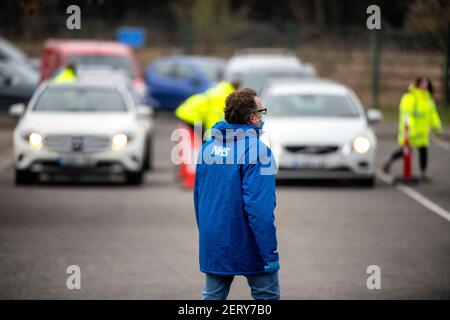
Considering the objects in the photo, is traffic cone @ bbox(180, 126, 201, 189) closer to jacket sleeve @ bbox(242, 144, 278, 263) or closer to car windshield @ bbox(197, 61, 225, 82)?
jacket sleeve @ bbox(242, 144, 278, 263)

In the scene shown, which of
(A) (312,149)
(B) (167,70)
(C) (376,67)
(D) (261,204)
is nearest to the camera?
(D) (261,204)

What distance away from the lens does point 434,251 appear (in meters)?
13.9

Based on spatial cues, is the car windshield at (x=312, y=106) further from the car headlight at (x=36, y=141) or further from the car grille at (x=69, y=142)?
the car headlight at (x=36, y=141)

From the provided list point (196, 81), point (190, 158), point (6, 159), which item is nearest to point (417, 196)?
point (190, 158)

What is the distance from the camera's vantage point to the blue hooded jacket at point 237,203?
8242mm

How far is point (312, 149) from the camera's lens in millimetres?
20312

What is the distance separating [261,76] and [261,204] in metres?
21.9

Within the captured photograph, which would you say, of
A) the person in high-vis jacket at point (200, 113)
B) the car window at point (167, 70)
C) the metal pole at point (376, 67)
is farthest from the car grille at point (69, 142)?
the metal pole at point (376, 67)

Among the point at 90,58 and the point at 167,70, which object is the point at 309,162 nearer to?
the point at 90,58

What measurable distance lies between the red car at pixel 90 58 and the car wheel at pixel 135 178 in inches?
469

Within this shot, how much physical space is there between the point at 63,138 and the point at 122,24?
33338mm

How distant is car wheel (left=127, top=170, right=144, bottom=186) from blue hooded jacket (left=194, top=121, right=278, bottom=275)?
40.1 ft

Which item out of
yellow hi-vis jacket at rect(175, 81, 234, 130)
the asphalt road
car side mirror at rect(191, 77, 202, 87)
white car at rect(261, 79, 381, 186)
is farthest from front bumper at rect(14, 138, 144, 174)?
car side mirror at rect(191, 77, 202, 87)
